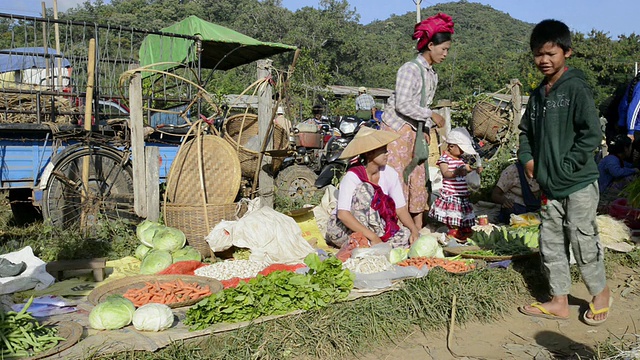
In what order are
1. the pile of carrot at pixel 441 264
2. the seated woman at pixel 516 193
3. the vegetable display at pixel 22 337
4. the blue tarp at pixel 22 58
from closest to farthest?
1. the vegetable display at pixel 22 337
2. the pile of carrot at pixel 441 264
3. the seated woman at pixel 516 193
4. the blue tarp at pixel 22 58

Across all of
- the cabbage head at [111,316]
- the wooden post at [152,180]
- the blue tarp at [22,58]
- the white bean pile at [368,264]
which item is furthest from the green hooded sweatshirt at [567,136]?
the blue tarp at [22,58]

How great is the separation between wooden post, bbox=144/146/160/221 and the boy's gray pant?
3.59 meters

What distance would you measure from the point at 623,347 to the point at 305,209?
3515mm

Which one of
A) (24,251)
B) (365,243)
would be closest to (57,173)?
(24,251)

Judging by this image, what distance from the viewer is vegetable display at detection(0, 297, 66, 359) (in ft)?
8.46

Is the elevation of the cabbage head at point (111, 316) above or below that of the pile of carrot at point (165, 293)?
above

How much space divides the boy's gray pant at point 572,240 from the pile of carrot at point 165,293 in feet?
7.77

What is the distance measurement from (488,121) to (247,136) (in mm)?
5468

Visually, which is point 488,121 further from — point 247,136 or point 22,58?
point 22,58

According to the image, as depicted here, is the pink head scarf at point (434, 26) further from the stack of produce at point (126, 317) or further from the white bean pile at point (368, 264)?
the stack of produce at point (126, 317)

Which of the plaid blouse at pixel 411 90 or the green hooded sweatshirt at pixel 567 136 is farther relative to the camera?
the plaid blouse at pixel 411 90

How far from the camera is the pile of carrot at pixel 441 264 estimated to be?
4312mm

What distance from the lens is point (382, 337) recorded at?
355cm

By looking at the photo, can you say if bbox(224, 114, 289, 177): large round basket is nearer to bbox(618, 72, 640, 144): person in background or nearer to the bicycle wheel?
the bicycle wheel
